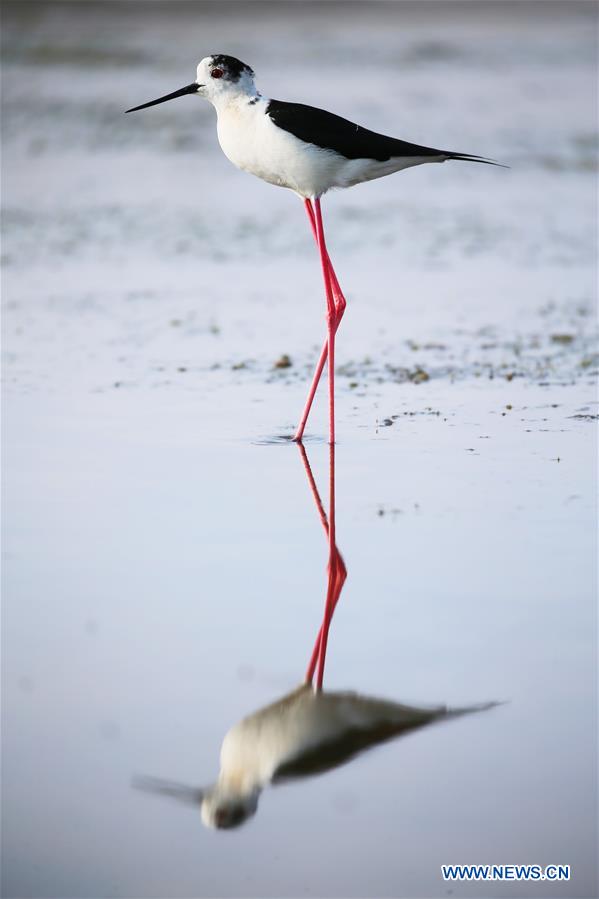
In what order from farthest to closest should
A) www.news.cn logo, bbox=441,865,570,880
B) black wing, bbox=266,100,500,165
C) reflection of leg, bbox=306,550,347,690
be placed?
1. black wing, bbox=266,100,500,165
2. reflection of leg, bbox=306,550,347,690
3. www.news.cn logo, bbox=441,865,570,880

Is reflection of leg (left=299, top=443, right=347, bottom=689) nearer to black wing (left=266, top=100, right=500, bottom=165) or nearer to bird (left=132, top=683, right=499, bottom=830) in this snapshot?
bird (left=132, top=683, right=499, bottom=830)

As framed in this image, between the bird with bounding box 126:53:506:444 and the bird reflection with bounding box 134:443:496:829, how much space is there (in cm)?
244

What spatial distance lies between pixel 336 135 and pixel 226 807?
3.48 metres

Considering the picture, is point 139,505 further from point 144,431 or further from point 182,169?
point 182,169

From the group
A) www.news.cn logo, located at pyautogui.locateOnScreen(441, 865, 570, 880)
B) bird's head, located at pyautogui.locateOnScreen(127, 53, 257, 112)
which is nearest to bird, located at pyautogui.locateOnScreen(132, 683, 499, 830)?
www.news.cn logo, located at pyautogui.locateOnScreen(441, 865, 570, 880)

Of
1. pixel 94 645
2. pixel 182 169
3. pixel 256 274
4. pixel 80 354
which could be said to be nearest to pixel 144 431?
pixel 80 354

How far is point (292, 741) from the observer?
311 cm

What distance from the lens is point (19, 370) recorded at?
6852 millimetres

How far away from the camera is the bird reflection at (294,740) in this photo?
289cm

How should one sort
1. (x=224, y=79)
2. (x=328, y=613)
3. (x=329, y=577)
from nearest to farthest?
(x=328, y=613), (x=329, y=577), (x=224, y=79)

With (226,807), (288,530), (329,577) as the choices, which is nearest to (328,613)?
(329,577)

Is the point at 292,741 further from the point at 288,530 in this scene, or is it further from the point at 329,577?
the point at 288,530

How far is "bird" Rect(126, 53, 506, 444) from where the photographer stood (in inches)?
224

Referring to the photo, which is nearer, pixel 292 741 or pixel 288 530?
pixel 292 741
